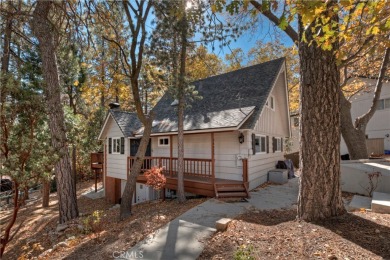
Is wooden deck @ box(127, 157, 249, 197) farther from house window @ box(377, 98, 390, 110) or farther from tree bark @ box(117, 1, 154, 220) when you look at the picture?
house window @ box(377, 98, 390, 110)

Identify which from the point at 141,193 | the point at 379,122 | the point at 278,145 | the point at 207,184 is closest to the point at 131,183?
the point at 207,184

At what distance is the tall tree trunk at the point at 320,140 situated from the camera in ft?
14.0

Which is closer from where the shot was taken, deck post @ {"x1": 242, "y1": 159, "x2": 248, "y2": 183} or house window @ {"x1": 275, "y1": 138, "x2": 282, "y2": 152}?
deck post @ {"x1": 242, "y1": 159, "x2": 248, "y2": 183}

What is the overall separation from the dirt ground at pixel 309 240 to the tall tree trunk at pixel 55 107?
5686mm

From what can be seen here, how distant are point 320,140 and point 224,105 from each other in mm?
6818

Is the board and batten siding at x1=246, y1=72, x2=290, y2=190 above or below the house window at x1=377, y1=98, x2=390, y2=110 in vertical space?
below

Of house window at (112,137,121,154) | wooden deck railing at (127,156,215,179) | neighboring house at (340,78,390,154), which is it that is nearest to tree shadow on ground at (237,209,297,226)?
wooden deck railing at (127,156,215,179)

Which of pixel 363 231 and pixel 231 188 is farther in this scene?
pixel 231 188

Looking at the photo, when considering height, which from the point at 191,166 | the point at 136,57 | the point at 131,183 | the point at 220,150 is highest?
the point at 136,57

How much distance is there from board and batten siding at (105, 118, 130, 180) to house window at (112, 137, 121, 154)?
0.20 meters

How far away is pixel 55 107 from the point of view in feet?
22.7

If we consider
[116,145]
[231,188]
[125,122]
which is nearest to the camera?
[231,188]

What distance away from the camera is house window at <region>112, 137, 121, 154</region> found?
44.1ft

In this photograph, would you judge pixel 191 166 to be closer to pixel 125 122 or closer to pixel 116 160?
pixel 125 122
